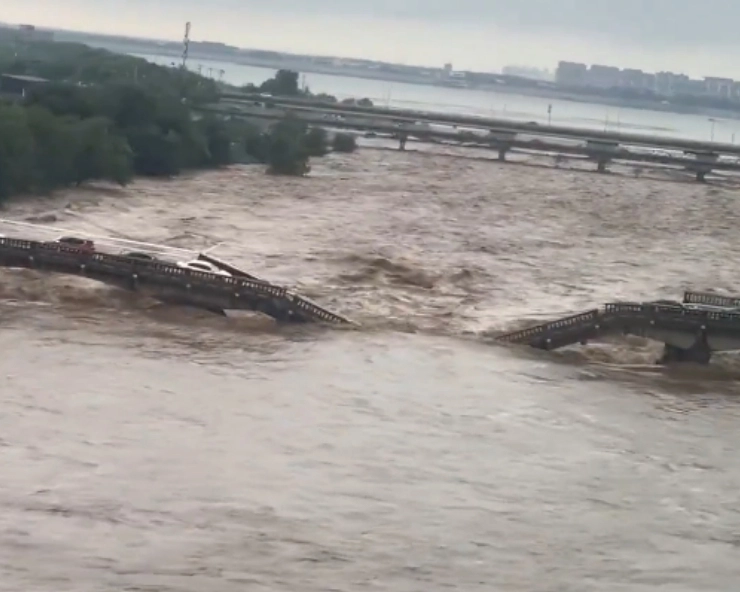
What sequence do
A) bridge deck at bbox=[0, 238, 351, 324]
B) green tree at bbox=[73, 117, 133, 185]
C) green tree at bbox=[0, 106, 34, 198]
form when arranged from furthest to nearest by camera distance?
1. green tree at bbox=[73, 117, 133, 185]
2. green tree at bbox=[0, 106, 34, 198]
3. bridge deck at bbox=[0, 238, 351, 324]

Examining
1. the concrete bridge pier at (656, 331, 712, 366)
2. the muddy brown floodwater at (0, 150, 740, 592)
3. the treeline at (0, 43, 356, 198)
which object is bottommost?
the muddy brown floodwater at (0, 150, 740, 592)

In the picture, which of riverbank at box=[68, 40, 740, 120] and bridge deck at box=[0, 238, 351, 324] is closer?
bridge deck at box=[0, 238, 351, 324]

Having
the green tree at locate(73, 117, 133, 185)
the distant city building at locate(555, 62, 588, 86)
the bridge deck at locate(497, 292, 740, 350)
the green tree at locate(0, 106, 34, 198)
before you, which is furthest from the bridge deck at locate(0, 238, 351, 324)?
the distant city building at locate(555, 62, 588, 86)

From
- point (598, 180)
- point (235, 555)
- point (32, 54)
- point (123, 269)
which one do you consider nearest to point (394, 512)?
point (235, 555)

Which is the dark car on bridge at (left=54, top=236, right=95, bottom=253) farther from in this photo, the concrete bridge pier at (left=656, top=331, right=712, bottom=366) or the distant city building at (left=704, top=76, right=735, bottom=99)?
the distant city building at (left=704, top=76, right=735, bottom=99)

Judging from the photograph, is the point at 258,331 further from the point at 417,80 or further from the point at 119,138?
the point at 417,80

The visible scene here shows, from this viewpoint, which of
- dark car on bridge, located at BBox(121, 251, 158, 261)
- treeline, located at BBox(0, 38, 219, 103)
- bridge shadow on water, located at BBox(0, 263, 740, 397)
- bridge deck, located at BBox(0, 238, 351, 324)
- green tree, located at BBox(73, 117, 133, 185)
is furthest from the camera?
treeline, located at BBox(0, 38, 219, 103)
